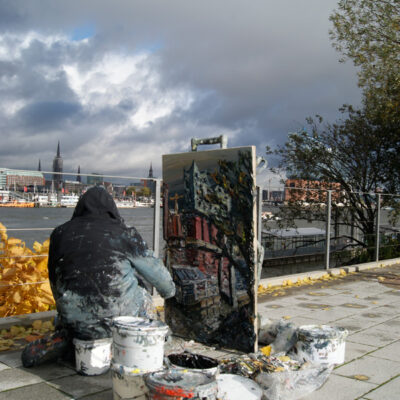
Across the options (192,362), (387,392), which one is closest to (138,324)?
(192,362)

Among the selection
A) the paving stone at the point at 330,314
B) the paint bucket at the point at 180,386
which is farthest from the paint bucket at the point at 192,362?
the paving stone at the point at 330,314

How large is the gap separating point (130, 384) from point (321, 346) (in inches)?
72.5

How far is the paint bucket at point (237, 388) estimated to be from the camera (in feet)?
10.5

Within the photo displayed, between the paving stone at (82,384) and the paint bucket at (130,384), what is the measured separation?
53 centimetres

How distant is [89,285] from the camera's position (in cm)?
385

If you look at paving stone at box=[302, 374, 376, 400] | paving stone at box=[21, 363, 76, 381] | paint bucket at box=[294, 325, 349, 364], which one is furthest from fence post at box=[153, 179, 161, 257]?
paving stone at box=[302, 374, 376, 400]

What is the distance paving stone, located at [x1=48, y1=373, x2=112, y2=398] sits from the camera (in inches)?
141

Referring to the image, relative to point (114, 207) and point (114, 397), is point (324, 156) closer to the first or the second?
point (114, 207)

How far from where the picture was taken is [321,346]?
163 inches

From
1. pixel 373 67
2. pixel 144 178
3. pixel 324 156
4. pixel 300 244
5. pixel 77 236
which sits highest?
pixel 373 67

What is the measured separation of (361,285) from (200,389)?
22.7 ft

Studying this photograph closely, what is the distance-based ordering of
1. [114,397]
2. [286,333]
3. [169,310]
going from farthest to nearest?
[169,310] < [286,333] < [114,397]

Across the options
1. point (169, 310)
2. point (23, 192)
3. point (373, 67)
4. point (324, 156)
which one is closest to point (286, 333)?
point (169, 310)

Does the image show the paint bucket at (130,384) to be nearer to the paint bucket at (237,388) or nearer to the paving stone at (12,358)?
the paint bucket at (237,388)
